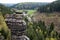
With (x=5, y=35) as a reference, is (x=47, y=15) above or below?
below

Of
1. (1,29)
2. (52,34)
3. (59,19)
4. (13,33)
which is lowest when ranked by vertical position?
(59,19)

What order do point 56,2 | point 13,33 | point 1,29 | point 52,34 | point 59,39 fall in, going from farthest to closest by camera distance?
point 56,2, point 52,34, point 59,39, point 13,33, point 1,29

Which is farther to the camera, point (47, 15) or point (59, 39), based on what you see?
point (47, 15)

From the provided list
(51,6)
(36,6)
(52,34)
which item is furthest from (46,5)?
(52,34)

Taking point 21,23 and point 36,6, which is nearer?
point 21,23

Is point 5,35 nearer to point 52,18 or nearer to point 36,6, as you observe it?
point 52,18

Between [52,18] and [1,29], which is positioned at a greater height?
[1,29]

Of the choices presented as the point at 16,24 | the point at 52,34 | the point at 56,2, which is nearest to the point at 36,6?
the point at 56,2

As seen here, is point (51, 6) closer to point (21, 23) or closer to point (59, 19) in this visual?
point (59, 19)

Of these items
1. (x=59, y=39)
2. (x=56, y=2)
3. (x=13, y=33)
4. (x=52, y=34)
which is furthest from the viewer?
(x=56, y=2)
